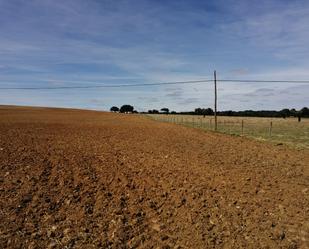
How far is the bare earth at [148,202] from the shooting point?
24.3 feet

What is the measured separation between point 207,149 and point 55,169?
9.28m

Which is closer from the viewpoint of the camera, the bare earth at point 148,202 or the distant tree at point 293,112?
the bare earth at point 148,202

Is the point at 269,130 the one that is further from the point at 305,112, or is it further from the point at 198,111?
the point at 198,111

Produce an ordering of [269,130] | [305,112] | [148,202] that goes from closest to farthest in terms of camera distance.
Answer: [148,202]
[269,130]
[305,112]

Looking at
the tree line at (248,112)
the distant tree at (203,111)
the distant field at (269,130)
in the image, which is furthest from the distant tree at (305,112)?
the distant field at (269,130)

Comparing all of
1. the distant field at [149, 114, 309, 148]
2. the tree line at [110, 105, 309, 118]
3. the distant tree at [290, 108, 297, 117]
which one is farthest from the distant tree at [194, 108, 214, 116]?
the distant field at [149, 114, 309, 148]

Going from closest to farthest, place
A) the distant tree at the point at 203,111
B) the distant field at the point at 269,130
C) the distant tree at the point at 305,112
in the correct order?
the distant field at the point at 269,130
the distant tree at the point at 305,112
the distant tree at the point at 203,111

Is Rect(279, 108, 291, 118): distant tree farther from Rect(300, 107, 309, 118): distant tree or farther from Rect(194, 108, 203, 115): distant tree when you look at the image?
Rect(194, 108, 203, 115): distant tree

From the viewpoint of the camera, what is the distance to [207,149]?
62.4ft

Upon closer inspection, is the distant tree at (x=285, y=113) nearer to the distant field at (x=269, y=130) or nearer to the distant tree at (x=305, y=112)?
the distant tree at (x=305, y=112)

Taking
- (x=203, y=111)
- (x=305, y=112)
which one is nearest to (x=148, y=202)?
(x=305, y=112)

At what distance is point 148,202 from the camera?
9.38m

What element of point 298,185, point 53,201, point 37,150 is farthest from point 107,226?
point 37,150

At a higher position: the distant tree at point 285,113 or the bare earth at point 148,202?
the distant tree at point 285,113
